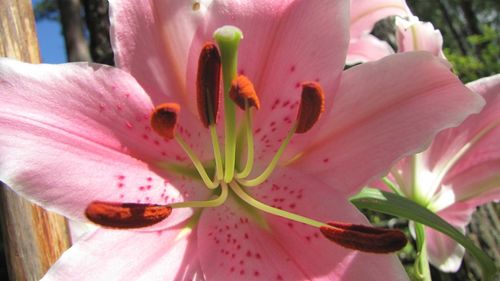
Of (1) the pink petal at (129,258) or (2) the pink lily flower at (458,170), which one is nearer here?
(1) the pink petal at (129,258)

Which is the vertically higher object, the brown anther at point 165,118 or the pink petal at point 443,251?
the brown anther at point 165,118

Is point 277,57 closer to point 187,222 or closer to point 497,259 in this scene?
point 187,222

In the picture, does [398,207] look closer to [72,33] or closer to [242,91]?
[242,91]

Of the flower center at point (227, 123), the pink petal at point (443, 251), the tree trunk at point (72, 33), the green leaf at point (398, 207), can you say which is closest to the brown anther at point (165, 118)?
the flower center at point (227, 123)

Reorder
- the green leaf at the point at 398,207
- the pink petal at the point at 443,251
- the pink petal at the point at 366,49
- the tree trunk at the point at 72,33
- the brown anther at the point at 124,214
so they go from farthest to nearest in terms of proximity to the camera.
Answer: the tree trunk at the point at 72,33 → the pink petal at the point at 443,251 → the pink petal at the point at 366,49 → the green leaf at the point at 398,207 → the brown anther at the point at 124,214

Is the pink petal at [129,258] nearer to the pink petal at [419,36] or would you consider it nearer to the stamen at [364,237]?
the stamen at [364,237]

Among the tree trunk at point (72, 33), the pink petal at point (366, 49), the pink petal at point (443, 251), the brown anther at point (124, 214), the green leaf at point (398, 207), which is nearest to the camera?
the brown anther at point (124, 214)

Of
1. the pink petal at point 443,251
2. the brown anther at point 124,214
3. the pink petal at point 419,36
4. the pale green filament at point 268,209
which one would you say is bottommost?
the pink petal at point 443,251

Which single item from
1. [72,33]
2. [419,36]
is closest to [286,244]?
[419,36]
